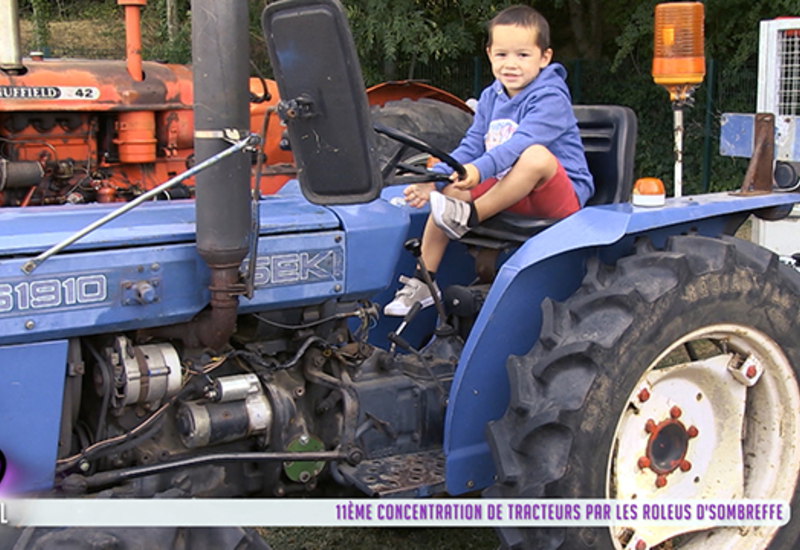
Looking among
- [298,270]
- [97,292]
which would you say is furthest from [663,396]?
[97,292]

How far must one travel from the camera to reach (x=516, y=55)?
9.95ft

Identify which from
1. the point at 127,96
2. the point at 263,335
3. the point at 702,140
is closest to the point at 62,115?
the point at 127,96

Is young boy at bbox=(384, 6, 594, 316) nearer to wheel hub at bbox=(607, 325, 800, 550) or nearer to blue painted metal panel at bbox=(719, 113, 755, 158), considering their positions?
wheel hub at bbox=(607, 325, 800, 550)

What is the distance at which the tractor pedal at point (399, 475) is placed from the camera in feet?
8.32

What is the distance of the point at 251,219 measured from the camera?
2.29 m

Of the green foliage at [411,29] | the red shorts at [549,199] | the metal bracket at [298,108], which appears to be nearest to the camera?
the metal bracket at [298,108]

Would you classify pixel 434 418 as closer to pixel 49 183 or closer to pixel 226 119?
pixel 226 119

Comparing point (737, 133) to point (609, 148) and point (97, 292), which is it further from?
point (97, 292)

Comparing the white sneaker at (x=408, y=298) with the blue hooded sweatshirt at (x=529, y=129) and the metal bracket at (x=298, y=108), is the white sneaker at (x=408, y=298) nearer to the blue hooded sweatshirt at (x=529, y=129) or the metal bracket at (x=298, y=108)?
the blue hooded sweatshirt at (x=529, y=129)

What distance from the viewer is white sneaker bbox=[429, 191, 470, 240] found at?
9.16 feet

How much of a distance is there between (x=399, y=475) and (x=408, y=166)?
0.82 m

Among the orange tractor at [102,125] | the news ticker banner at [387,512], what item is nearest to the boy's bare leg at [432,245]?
the news ticker banner at [387,512]

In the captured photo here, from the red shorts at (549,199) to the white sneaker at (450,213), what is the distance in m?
0.12

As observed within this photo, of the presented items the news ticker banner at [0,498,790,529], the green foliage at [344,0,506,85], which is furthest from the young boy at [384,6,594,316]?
the green foliage at [344,0,506,85]
